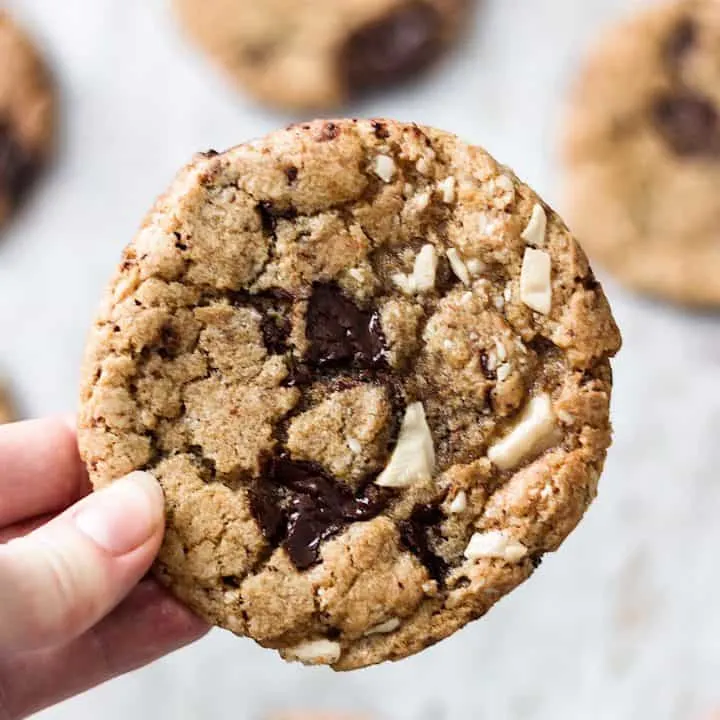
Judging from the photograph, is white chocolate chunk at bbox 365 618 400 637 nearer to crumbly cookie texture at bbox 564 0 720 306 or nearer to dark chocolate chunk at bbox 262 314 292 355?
dark chocolate chunk at bbox 262 314 292 355

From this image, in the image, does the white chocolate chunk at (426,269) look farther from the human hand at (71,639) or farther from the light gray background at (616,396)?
the light gray background at (616,396)

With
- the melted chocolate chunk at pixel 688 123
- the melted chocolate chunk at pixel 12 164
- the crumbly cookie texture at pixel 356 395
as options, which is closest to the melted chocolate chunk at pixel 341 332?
the crumbly cookie texture at pixel 356 395

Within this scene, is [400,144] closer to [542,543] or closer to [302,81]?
[542,543]

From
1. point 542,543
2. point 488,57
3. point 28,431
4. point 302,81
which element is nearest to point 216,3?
point 302,81

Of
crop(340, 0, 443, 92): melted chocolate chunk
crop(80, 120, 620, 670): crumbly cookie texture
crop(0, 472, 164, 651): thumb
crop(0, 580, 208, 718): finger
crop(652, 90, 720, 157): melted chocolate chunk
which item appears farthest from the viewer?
crop(340, 0, 443, 92): melted chocolate chunk

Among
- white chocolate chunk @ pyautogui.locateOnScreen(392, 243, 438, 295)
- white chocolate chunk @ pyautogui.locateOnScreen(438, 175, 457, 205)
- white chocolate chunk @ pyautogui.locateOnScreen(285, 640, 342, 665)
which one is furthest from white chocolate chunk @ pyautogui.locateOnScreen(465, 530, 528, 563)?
A: white chocolate chunk @ pyautogui.locateOnScreen(438, 175, 457, 205)

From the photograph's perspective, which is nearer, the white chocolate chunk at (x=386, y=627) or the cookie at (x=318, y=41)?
the white chocolate chunk at (x=386, y=627)

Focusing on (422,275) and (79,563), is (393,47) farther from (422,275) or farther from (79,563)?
(79,563)

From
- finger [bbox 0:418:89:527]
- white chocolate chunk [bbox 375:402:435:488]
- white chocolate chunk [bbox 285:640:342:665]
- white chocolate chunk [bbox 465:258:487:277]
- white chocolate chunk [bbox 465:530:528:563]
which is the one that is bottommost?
white chocolate chunk [bbox 285:640:342:665]
